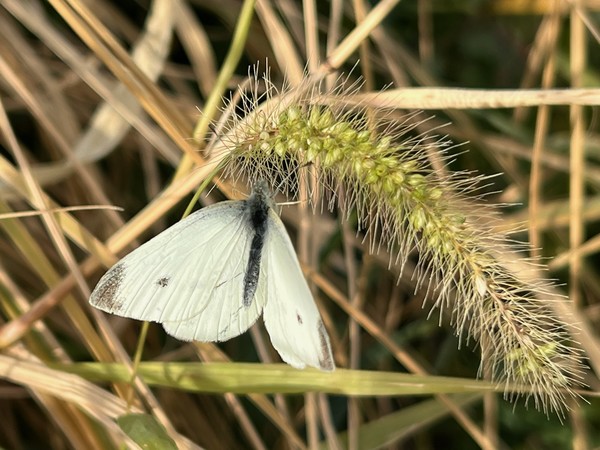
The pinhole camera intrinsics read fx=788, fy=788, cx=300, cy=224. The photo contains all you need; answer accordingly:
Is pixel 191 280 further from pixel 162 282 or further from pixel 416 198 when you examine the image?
pixel 416 198

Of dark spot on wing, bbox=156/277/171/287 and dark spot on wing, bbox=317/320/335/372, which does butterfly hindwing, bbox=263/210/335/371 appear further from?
dark spot on wing, bbox=156/277/171/287

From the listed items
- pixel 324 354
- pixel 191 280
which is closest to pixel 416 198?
pixel 324 354

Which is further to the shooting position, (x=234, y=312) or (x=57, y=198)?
(x=57, y=198)

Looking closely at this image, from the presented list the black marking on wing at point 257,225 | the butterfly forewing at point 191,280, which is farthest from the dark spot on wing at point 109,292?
the black marking on wing at point 257,225

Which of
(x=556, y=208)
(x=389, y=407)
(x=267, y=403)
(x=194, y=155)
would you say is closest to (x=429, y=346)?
(x=389, y=407)

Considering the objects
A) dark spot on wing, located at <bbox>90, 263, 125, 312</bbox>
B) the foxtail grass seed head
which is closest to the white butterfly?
dark spot on wing, located at <bbox>90, 263, 125, 312</bbox>

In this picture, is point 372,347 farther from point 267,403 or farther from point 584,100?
point 584,100

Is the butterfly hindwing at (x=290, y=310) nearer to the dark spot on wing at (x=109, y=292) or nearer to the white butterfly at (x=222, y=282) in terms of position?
the white butterfly at (x=222, y=282)
